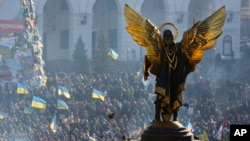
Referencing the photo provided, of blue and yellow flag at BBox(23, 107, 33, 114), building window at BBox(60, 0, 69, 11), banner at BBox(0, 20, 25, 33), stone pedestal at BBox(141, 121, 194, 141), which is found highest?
building window at BBox(60, 0, 69, 11)

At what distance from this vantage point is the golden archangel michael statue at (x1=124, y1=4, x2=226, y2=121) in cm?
1215

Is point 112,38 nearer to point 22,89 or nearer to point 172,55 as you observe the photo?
point 22,89

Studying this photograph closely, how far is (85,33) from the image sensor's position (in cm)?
6669

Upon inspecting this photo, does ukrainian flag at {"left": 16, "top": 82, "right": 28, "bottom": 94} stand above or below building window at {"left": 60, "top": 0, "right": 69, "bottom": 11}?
below

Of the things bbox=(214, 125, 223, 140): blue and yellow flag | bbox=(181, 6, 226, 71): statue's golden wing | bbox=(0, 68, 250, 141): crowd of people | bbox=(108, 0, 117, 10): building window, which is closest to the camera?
bbox=(181, 6, 226, 71): statue's golden wing

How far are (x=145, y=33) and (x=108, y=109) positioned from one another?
28618 millimetres

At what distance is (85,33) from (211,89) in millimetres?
15533

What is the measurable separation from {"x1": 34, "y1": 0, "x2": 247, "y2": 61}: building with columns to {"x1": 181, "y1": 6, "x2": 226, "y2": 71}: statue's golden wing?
51.6 metres

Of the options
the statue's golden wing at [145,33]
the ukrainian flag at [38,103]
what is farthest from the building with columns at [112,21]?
the statue's golden wing at [145,33]

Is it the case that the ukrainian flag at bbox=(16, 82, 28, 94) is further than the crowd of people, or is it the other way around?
the ukrainian flag at bbox=(16, 82, 28, 94)

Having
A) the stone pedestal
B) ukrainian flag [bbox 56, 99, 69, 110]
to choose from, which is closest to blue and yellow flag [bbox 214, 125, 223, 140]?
ukrainian flag [bbox 56, 99, 69, 110]

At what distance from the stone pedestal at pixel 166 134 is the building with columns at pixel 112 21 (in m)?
52.1

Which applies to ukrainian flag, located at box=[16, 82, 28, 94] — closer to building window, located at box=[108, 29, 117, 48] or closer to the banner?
the banner

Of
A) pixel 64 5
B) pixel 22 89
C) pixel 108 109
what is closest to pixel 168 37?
pixel 108 109
